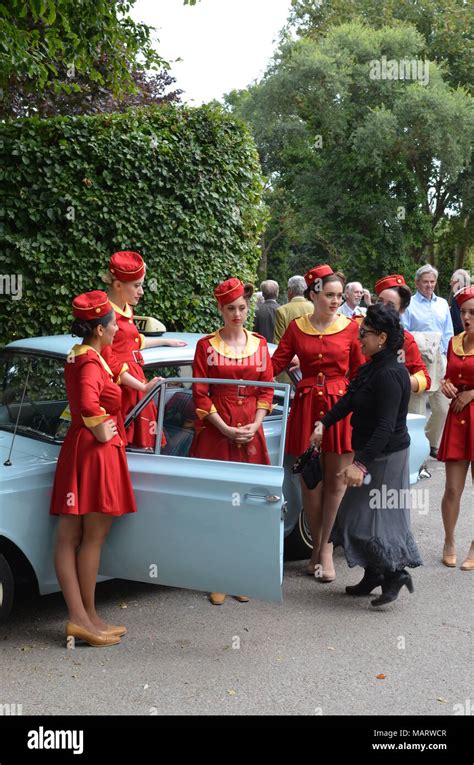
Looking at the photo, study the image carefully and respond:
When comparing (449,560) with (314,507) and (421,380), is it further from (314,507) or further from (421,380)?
(421,380)

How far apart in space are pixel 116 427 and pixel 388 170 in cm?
2846

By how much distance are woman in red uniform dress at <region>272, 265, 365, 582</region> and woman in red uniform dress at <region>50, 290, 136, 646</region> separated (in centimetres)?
153

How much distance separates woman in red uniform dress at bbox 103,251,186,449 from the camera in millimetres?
5293

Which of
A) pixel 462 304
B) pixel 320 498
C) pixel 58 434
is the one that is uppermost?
pixel 462 304

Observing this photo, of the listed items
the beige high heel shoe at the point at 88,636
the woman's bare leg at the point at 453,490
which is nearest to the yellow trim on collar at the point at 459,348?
the woman's bare leg at the point at 453,490

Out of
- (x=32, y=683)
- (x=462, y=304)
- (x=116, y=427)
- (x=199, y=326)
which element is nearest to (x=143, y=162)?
(x=199, y=326)

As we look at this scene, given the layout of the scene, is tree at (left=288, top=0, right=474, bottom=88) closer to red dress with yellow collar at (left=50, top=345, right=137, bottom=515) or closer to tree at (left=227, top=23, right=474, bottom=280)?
tree at (left=227, top=23, right=474, bottom=280)

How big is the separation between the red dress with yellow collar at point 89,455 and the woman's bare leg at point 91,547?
0.30ft

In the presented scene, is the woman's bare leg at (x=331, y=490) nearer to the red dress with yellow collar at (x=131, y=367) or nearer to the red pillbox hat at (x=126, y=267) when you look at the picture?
the red dress with yellow collar at (x=131, y=367)

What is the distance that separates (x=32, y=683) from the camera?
434 cm

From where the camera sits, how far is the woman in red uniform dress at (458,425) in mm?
6375

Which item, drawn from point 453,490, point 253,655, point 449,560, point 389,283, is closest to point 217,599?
point 253,655

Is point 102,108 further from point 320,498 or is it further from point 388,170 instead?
point 388,170

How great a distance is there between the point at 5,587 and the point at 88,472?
30.5 inches
